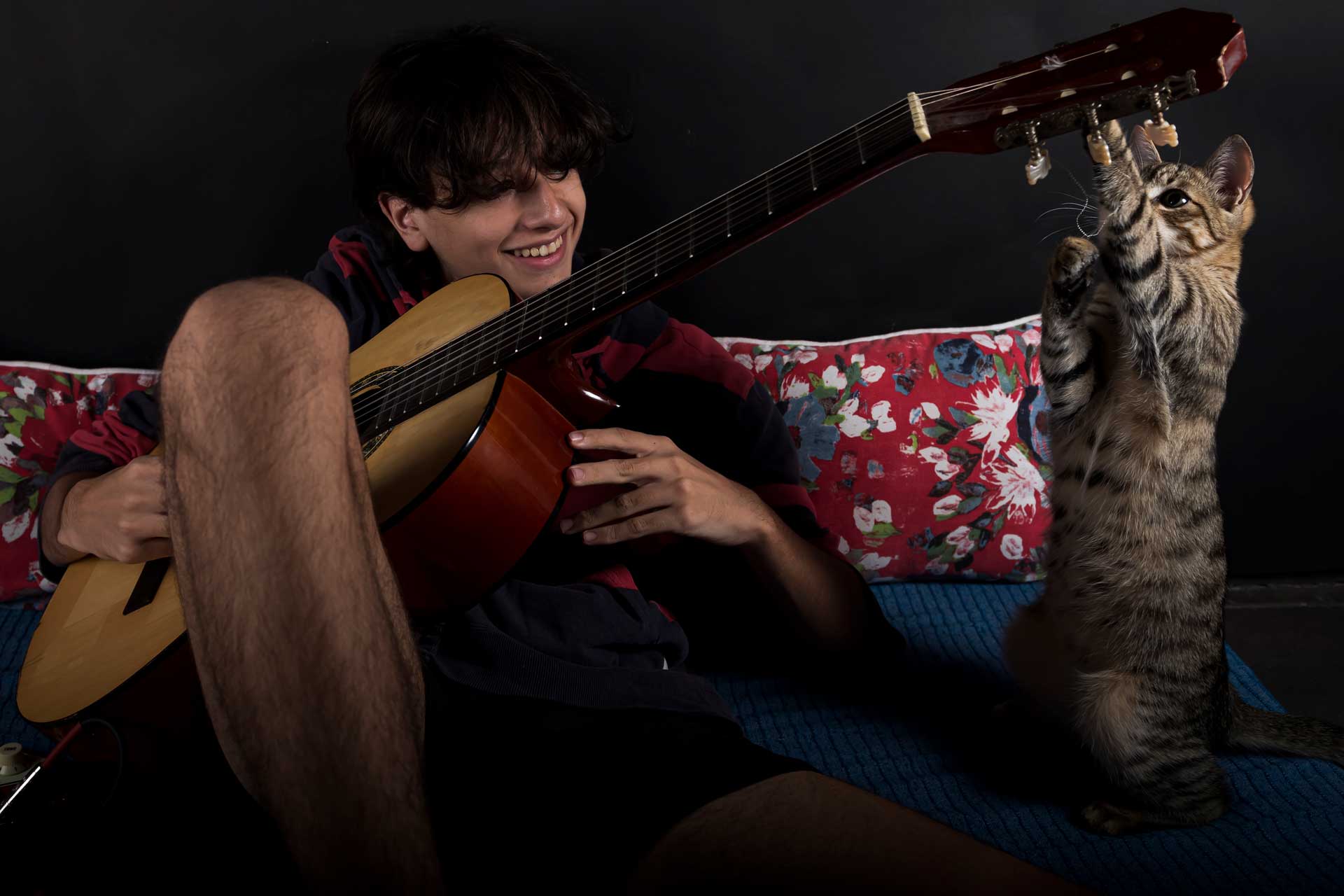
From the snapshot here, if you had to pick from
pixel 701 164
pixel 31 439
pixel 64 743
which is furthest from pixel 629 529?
pixel 31 439

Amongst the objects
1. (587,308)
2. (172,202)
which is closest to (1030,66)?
(587,308)

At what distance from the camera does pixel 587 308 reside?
1410 mm

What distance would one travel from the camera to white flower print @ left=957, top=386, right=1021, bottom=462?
2207 millimetres

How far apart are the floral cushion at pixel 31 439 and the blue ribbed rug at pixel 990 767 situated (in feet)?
0.29

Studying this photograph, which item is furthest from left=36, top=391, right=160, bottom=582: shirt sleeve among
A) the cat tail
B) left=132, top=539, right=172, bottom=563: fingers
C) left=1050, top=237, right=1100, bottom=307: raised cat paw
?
the cat tail

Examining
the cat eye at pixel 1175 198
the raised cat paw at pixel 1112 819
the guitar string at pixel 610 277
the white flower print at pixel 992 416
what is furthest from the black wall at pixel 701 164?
the raised cat paw at pixel 1112 819

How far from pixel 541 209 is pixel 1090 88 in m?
0.94

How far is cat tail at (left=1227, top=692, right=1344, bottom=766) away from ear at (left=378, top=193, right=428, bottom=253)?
164cm

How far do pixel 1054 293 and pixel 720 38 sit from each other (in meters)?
1.09

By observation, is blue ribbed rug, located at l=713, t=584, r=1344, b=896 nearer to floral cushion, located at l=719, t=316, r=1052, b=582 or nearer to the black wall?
floral cushion, located at l=719, t=316, r=1052, b=582

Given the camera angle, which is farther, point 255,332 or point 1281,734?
point 1281,734

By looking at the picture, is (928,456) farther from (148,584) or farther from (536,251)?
(148,584)

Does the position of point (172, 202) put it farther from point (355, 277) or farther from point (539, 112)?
point (539, 112)

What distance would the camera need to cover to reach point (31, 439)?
2.24m
